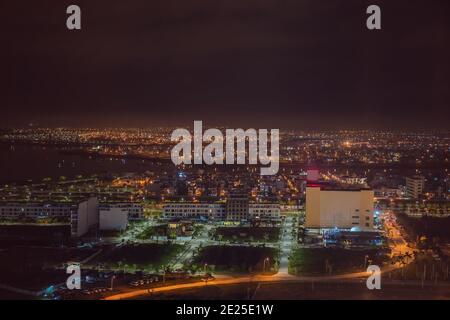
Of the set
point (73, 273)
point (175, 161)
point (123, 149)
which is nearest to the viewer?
point (73, 273)

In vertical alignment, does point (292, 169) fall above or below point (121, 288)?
above

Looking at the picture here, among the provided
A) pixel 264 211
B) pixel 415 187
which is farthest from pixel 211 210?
pixel 415 187

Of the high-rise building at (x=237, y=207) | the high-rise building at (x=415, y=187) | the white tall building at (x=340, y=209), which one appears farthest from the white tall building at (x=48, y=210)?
the high-rise building at (x=415, y=187)

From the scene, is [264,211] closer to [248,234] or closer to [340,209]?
[340,209]

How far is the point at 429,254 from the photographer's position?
6.15 metres

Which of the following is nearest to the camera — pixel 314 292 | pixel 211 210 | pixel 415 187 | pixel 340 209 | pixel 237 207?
pixel 314 292

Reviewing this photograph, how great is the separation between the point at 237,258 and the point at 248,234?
1315 mm

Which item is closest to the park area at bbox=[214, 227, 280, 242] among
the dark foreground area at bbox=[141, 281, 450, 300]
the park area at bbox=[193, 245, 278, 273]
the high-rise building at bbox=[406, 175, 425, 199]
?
the park area at bbox=[193, 245, 278, 273]

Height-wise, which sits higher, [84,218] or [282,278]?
[84,218]

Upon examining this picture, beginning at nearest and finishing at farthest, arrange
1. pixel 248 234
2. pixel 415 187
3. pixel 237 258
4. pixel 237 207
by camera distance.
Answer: pixel 237 258, pixel 248 234, pixel 237 207, pixel 415 187

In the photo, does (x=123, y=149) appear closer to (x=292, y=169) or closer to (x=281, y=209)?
(x=292, y=169)

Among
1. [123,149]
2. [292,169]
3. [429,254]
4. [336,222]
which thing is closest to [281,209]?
[336,222]

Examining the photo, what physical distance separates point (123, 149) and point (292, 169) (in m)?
8.20

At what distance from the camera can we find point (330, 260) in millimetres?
5848
